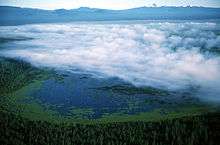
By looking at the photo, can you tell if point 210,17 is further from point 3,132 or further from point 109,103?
point 3,132

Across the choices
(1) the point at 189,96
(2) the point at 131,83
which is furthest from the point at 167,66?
(1) the point at 189,96

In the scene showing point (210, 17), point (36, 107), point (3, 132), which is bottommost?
point (36, 107)

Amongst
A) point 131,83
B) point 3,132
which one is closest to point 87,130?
point 3,132

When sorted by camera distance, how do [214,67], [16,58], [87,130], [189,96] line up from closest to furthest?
1. [87,130]
2. [189,96]
3. [16,58]
4. [214,67]

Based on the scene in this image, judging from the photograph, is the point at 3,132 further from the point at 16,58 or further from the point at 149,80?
the point at 149,80

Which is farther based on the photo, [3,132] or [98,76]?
[98,76]

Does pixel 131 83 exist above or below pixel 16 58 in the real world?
below

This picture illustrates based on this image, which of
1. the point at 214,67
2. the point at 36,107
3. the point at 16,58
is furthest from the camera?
the point at 214,67
